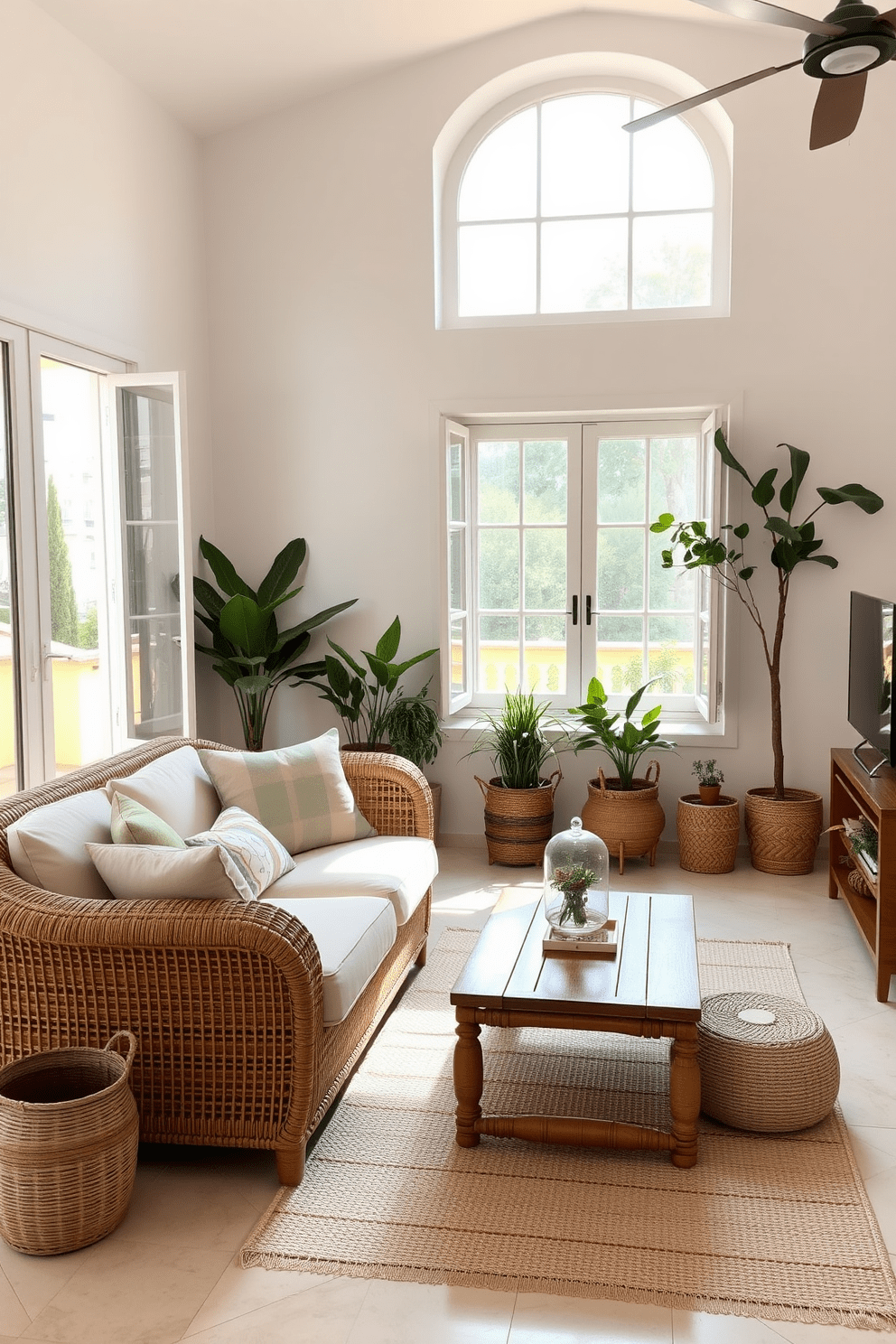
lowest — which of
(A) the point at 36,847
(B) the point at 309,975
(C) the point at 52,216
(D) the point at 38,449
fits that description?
(B) the point at 309,975

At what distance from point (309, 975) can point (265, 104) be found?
4268 mm

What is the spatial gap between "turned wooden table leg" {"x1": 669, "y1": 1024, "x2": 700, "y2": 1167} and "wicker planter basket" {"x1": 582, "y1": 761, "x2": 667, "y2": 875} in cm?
230

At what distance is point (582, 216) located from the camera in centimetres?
514

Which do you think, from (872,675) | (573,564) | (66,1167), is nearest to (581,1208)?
(66,1167)

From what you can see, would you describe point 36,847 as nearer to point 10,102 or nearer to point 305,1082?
point 305,1082

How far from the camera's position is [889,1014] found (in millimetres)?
3328

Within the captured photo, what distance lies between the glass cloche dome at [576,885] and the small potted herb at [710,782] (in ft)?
6.72

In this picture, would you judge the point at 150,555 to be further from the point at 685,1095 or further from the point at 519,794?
the point at 685,1095

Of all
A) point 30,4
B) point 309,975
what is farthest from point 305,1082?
point 30,4

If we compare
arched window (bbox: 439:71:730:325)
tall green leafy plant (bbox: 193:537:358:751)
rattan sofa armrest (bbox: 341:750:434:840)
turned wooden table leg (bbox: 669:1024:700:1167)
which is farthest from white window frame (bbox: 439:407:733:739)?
turned wooden table leg (bbox: 669:1024:700:1167)

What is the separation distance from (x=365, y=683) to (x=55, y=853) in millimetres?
2828

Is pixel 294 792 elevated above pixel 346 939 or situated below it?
above

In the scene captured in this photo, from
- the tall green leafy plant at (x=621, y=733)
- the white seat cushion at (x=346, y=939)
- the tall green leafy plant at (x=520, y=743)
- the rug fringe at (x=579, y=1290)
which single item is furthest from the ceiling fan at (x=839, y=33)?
the tall green leafy plant at (x=520, y=743)

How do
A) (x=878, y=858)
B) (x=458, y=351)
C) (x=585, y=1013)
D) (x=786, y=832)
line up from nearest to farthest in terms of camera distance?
(x=585, y=1013)
(x=878, y=858)
(x=786, y=832)
(x=458, y=351)
